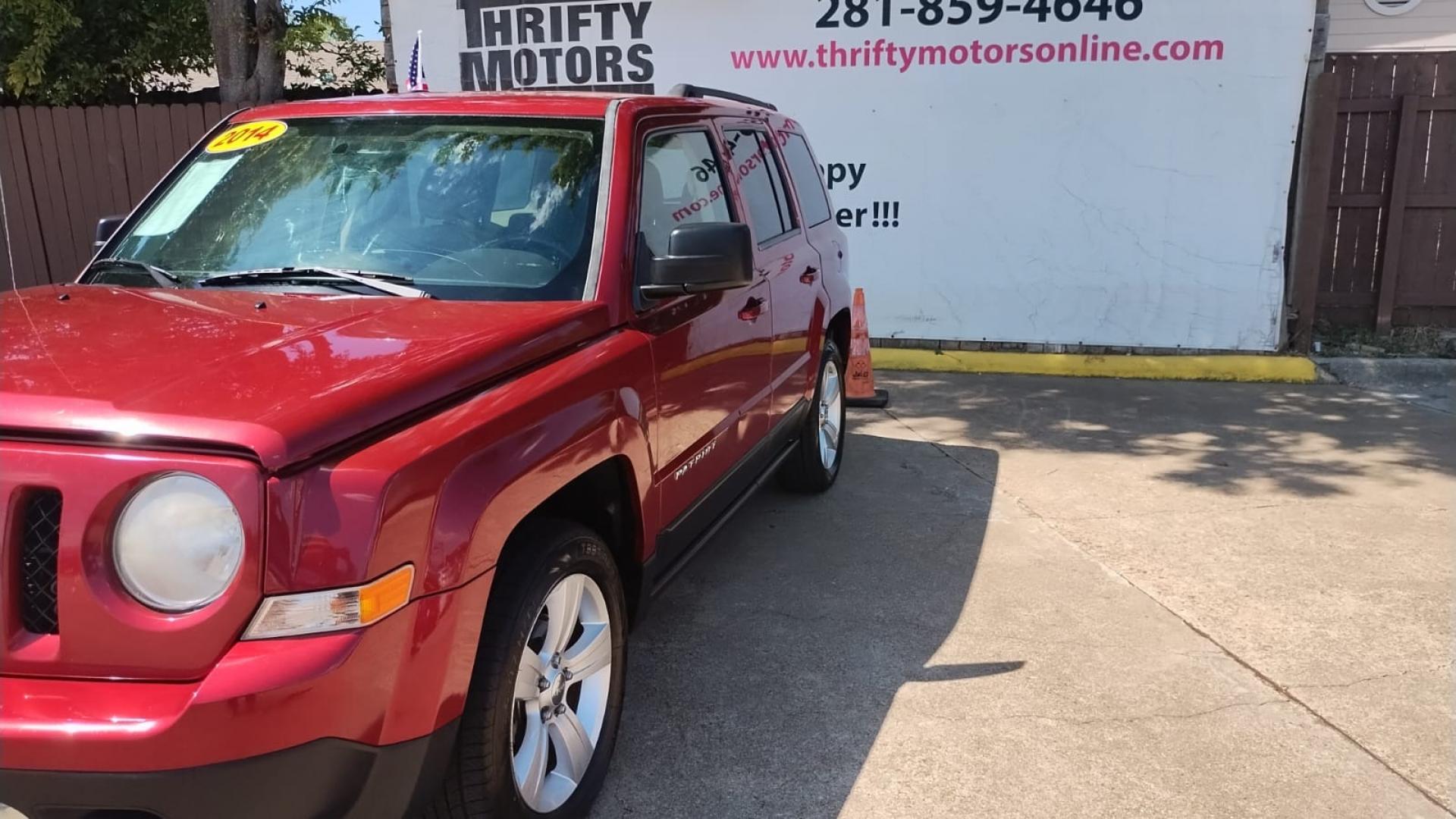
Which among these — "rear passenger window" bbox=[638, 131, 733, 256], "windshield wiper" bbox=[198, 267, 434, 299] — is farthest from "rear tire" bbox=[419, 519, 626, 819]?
"rear passenger window" bbox=[638, 131, 733, 256]

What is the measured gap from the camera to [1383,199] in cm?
903

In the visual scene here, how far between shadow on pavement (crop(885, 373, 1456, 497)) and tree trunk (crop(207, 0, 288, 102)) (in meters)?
→ 5.96

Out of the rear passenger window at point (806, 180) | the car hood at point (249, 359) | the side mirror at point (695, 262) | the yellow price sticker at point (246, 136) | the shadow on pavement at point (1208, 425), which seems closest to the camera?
the car hood at point (249, 359)

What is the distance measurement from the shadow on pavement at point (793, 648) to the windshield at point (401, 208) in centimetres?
143

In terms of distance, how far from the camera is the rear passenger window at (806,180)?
5.49 meters

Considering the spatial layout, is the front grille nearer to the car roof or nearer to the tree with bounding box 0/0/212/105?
the car roof

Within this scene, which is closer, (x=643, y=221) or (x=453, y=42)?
(x=643, y=221)

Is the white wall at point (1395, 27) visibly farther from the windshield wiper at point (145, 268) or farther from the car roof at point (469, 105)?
the windshield wiper at point (145, 268)

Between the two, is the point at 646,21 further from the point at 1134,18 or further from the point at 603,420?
the point at 603,420

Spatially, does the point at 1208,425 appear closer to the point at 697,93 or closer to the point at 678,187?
the point at 697,93

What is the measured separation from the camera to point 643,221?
3537 millimetres

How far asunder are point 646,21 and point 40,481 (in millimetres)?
8098

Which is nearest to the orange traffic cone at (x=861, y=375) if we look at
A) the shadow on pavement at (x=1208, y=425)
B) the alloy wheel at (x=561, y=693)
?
the shadow on pavement at (x=1208, y=425)

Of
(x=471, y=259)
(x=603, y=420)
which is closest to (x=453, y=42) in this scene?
(x=471, y=259)
